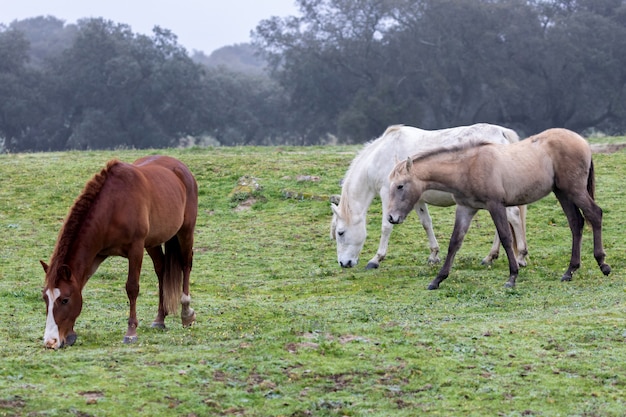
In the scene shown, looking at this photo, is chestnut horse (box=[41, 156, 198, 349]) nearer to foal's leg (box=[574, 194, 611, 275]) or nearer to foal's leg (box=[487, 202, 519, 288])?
foal's leg (box=[487, 202, 519, 288])

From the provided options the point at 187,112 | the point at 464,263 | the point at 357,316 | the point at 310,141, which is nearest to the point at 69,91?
the point at 187,112

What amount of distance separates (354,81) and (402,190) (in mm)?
37699

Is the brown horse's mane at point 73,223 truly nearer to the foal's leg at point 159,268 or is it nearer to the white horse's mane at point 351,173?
the foal's leg at point 159,268

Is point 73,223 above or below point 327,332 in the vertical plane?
above

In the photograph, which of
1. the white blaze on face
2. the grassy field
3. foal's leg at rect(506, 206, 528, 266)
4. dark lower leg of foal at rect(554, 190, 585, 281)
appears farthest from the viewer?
foal's leg at rect(506, 206, 528, 266)

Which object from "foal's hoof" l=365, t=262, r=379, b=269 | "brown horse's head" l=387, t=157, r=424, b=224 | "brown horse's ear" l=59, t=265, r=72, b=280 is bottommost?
"foal's hoof" l=365, t=262, r=379, b=269

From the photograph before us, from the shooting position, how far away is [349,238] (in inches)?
546

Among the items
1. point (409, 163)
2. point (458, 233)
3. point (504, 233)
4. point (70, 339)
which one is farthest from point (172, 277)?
point (504, 233)

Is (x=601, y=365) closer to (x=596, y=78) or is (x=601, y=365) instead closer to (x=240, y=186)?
(x=240, y=186)

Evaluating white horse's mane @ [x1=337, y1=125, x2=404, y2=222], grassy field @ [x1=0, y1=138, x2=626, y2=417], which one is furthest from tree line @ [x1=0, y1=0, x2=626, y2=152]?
white horse's mane @ [x1=337, y1=125, x2=404, y2=222]

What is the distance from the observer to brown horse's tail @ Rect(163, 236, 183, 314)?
9594 mm

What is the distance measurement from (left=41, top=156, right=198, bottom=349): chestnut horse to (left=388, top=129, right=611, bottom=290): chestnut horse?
3.24m

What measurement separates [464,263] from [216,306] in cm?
420

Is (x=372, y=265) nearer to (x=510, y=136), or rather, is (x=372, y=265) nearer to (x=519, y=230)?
(x=519, y=230)
